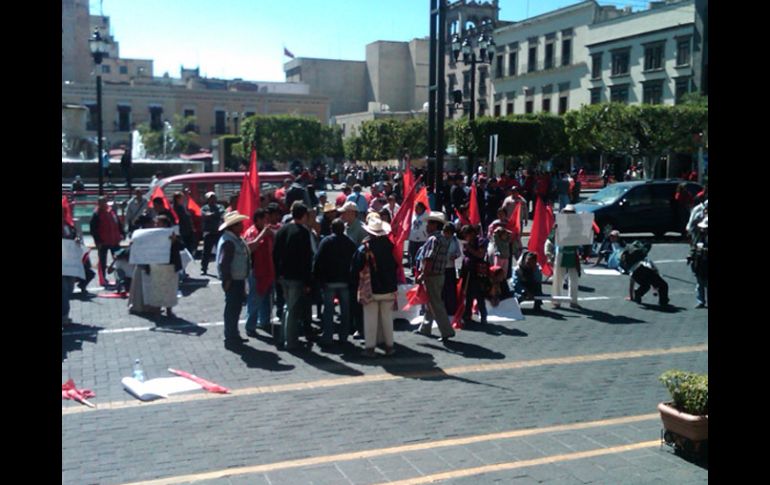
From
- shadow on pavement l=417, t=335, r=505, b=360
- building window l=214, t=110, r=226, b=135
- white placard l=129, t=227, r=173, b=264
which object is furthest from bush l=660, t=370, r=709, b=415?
building window l=214, t=110, r=226, b=135

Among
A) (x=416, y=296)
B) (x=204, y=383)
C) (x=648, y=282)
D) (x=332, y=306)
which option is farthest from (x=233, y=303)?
(x=648, y=282)

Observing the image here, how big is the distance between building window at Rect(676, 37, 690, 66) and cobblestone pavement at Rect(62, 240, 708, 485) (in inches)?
1538

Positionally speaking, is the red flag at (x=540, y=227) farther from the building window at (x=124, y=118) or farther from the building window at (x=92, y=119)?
the building window at (x=124, y=118)

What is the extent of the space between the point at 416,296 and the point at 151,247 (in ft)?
12.9

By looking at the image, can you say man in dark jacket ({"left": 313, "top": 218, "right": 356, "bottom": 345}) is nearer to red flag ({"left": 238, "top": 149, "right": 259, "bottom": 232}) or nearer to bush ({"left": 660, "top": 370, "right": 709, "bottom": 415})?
red flag ({"left": 238, "top": 149, "right": 259, "bottom": 232})

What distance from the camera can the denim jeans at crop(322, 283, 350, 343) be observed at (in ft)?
32.5

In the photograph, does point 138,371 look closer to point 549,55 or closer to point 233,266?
point 233,266

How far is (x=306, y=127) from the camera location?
58688 mm

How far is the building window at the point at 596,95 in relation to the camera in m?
55.1

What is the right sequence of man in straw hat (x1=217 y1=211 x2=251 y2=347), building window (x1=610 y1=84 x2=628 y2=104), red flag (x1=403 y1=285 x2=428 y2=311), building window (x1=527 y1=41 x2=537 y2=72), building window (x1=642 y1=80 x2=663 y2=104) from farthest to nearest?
building window (x1=527 y1=41 x2=537 y2=72)
building window (x1=610 y1=84 x2=628 y2=104)
building window (x1=642 y1=80 x2=663 y2=104)
red flag (x1=403 y1=285 x2=428 y2=311)
man in straw hat (x1=217 y1=211 x2=251 y2=347)

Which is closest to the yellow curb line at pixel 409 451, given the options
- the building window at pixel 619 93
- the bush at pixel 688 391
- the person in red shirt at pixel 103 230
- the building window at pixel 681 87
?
the bush at pixel 688 391

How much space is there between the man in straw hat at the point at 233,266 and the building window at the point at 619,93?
46610 millimetres
